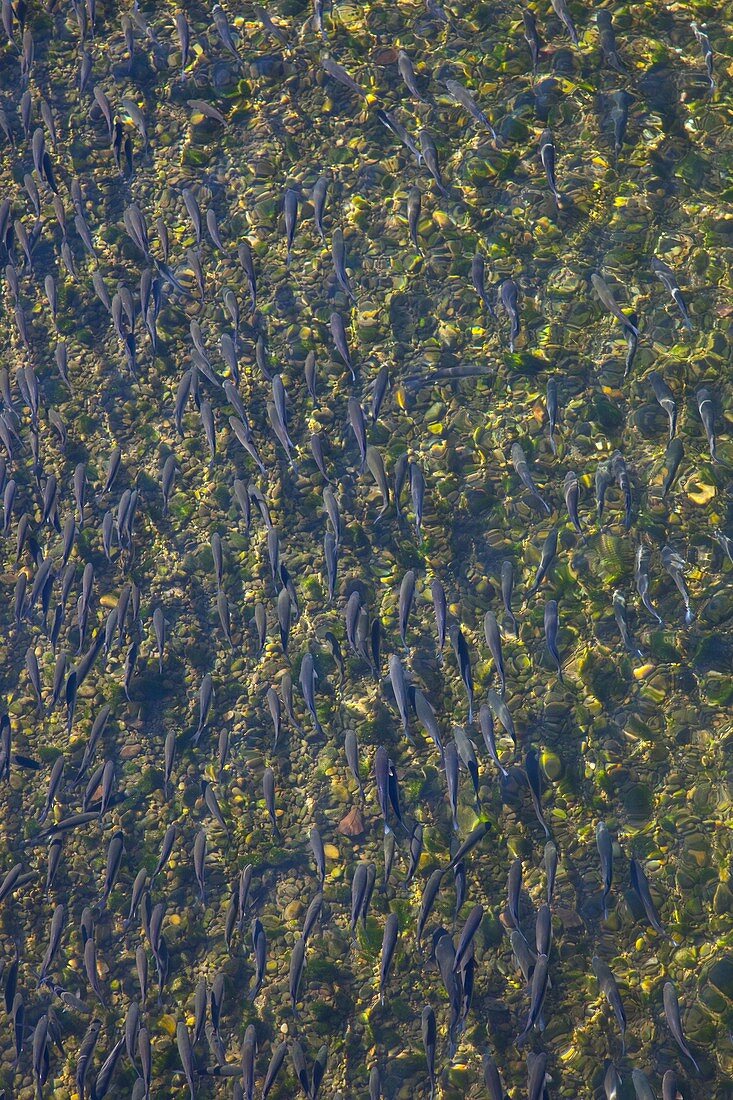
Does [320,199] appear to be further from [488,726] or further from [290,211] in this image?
[488,726]

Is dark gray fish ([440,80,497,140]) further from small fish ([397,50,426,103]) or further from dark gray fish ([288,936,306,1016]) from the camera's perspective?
dark gray fish ([288,936,306,1016])

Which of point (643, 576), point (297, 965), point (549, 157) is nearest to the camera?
point (297, 965)

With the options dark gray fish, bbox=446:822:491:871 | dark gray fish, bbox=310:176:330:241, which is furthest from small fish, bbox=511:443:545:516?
dark gray fish, bbox=310:176:330:241

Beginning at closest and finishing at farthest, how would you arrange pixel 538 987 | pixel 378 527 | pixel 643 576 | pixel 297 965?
pixel 538 987 < pixel 297 965 < pixel 643 576 < pixel 378 527

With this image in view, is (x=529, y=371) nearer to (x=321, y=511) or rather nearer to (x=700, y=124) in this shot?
(x=321, y=511)

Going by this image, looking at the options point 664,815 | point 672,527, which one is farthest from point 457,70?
point 664,815

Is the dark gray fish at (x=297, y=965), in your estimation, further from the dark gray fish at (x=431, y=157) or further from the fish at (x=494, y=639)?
the dark gray fish at (x=431, y=157)

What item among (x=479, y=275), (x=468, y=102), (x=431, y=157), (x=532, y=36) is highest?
(x=532, y=36)

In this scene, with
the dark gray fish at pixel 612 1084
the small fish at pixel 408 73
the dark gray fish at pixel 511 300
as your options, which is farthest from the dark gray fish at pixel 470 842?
the small fish at pixel 408 73

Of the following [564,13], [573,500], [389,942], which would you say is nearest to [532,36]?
[564,13]

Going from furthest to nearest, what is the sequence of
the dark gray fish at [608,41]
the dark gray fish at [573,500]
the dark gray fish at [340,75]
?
the dark gray fish at [340,75], the dark gray fish at [608,41], the dark gray fish at [573,500]
